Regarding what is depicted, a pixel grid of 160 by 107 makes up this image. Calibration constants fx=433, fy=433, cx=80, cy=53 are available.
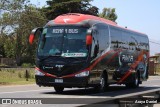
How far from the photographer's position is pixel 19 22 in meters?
70.1

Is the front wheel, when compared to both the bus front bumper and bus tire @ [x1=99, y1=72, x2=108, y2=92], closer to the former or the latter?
bus tire @ [x1=99, y1=72, x2=108, y2=92]

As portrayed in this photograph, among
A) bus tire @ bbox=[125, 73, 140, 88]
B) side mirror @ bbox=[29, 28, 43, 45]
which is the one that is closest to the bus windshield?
side mirror @ bbox=[29, 28, 43, 45]

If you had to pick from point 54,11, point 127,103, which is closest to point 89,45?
point 127,103

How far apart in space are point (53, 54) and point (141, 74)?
10.9 m

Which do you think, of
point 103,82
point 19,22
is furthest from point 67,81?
point 19,22

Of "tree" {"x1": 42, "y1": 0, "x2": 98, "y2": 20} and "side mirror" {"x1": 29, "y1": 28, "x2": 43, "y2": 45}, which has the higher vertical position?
"tree" {"x1": 42, "y1": 0, "x2": 98, "y2": 20}

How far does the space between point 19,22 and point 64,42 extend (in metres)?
52.2

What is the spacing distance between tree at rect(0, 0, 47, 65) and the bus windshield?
4889 centimetres

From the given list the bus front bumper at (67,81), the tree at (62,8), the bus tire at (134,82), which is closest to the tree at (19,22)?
the tree at (62,8)

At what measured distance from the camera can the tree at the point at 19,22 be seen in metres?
69.5

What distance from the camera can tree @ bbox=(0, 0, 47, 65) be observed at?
6950 centimetres

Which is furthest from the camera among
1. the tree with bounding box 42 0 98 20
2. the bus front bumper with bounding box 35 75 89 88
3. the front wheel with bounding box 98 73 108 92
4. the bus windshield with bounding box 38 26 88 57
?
the tree with bounding box 42 0 98 20

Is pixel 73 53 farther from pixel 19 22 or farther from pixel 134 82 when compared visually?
pixel 19 22

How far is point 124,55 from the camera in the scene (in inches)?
954
